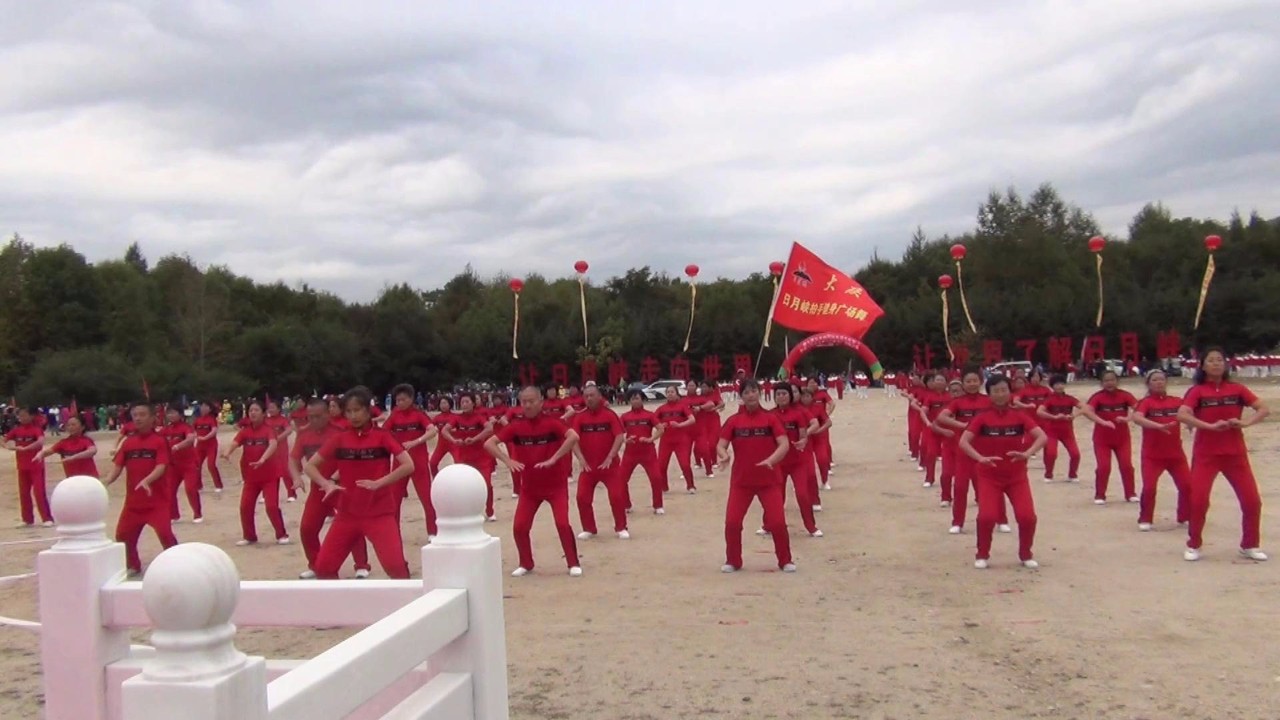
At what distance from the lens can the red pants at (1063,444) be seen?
15625mm

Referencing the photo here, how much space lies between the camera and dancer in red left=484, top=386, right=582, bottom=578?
31.8ft

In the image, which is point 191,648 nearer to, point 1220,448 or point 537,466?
point 537,466

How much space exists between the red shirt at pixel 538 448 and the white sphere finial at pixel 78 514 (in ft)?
21.6

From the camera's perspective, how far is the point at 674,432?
16812 mm

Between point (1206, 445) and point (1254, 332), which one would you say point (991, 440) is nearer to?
point (1206, 445)

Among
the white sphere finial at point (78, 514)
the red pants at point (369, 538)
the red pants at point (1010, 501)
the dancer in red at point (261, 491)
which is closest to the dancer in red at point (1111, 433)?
the red pants at point (1010, 501)

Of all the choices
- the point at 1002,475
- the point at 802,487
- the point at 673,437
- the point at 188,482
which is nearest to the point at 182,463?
the point at 188,482

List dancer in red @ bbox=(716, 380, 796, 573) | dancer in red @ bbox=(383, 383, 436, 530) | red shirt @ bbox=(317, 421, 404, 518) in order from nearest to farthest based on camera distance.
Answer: red shirt @ bbox=(317, 421, 404, 518) → dancer in red @ bbox=(716, 380, 796, 573) → dancer in red @ bbox=(383, 383, 436, 530)

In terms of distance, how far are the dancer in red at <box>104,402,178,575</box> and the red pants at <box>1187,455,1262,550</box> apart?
9.75m

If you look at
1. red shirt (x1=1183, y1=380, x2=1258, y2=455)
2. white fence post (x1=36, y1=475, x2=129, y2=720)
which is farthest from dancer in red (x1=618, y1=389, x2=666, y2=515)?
white fence post (x1=36, y1=475, x2=129, y2=720)

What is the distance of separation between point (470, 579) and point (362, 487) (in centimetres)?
508

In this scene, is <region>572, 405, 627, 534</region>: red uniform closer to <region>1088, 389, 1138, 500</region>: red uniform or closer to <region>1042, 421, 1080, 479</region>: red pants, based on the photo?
<region>1088, 389, 1138, 500</region>: red uniform

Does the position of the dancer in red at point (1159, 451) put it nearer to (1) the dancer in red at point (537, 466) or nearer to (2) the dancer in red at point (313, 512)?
(1) the dancer in red at point (537, 466)

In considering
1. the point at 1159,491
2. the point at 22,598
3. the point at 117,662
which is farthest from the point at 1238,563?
the point at 22,598
